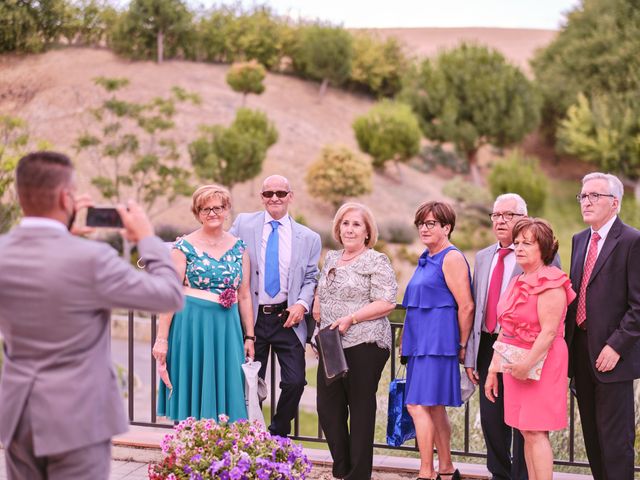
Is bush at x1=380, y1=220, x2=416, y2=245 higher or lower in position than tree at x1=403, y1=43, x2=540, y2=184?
lower

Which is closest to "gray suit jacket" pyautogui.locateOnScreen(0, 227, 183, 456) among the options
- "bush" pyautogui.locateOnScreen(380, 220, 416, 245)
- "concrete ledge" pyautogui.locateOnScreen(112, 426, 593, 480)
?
"concrete ledge" pyautogui.locateOnScreen(112, 426, 593, 480)

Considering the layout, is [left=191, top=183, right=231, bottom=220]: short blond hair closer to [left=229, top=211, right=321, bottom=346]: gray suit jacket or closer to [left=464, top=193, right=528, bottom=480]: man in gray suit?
[left=229, top=211, right=321, bottom=346]: gray suit jacket

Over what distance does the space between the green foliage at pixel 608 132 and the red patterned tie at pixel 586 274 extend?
97.3ft

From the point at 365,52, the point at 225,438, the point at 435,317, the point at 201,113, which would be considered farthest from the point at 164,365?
the point at 365,52

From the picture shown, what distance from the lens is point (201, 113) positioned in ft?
113

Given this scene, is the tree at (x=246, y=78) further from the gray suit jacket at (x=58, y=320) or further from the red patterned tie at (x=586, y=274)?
the gray suit jacket at (x=58, y=320)

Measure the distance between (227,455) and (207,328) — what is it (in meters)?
0.91

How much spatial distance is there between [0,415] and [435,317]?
2.11 metres

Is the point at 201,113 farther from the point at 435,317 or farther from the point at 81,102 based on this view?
the point at 435,317

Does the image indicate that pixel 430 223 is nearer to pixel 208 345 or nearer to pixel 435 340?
pixel 435 340

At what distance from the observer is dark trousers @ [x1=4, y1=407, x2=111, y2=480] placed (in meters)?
2.10

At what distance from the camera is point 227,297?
378 centimetres

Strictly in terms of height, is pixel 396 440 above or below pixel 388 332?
below

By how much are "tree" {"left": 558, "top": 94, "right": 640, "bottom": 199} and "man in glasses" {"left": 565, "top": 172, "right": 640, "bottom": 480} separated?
29.6 metres
